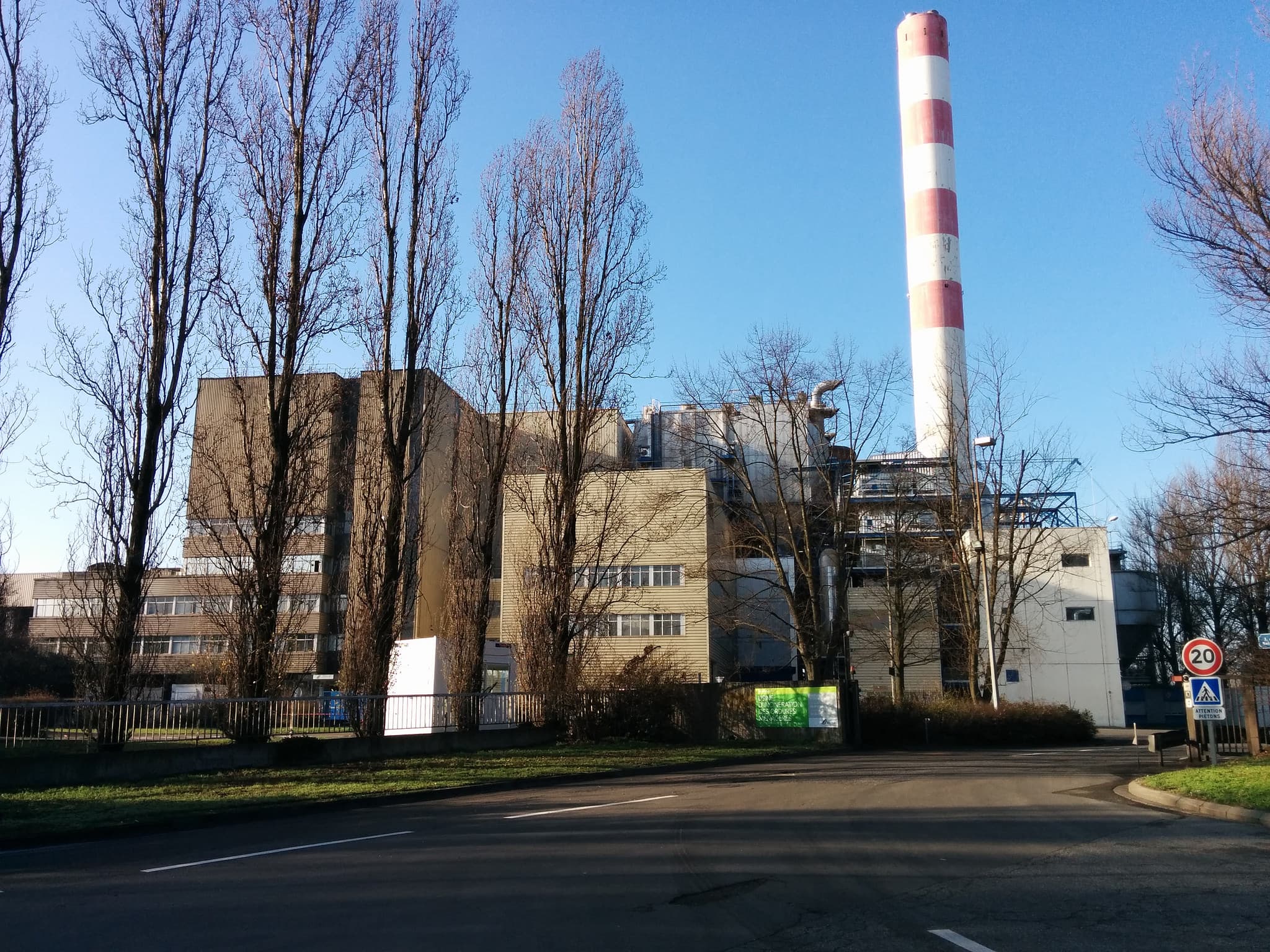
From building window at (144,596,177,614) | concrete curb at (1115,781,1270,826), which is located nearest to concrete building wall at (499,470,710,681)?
building window at (144,596,177,614)

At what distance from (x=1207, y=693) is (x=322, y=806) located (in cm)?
1463

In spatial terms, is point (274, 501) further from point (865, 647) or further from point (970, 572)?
point (865, 647)

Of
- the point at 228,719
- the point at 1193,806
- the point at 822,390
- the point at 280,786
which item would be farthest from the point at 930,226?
the point at 280,786

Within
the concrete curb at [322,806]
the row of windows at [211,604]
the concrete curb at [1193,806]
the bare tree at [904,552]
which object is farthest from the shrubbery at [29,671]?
the concrete curb at [1193,806]

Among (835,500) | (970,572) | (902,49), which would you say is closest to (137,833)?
(835,500)

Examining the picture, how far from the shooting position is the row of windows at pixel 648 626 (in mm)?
50125

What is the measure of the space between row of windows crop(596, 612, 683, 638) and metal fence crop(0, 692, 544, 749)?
2672cm

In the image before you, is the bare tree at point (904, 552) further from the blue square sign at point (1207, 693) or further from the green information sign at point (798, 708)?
the blue square sign at point (1207, 693)

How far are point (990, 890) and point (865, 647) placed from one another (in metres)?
47.4

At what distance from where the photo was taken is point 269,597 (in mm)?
20609

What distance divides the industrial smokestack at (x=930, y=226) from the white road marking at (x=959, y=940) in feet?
152

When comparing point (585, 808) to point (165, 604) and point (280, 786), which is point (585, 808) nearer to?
point (280, 786)

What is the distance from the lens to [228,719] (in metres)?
18.5

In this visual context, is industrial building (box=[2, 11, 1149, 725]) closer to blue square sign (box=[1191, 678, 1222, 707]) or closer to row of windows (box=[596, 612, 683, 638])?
row of windows (box=[596, 612, 683, 638])
